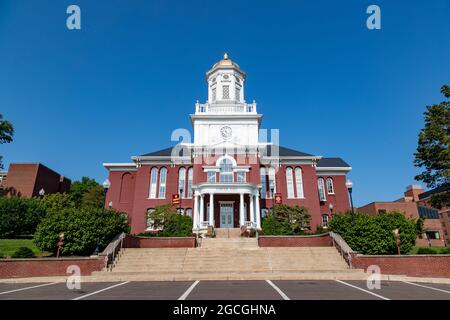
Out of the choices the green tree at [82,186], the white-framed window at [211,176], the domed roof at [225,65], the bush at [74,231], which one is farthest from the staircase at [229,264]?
the green tree at [82,186]

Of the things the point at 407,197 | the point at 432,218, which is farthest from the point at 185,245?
the point at 407,197

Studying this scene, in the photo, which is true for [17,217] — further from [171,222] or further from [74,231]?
[74,231]

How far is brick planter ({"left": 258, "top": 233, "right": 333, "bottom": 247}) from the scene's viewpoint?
2003cm

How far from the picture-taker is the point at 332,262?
1653 centimetres

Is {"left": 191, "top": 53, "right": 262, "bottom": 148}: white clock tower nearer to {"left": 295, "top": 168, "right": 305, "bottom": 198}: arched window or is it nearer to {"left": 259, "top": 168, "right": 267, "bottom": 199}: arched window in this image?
{"left": 259, "top": 168, "right": 267, "bottom": 199}: arched window

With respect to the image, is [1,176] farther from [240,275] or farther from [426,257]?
[426,257]

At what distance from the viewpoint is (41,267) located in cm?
1423

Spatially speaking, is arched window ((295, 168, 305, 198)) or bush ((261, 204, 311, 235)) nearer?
bush ((261, 204, 311, 235))

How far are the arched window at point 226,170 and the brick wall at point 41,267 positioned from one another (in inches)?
705

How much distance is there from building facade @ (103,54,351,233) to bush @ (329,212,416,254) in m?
11.1

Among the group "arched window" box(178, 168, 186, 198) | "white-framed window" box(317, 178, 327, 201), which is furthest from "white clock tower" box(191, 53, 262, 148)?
"white-framed window" box(317, 178, 327, 201)

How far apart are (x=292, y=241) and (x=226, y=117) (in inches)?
737

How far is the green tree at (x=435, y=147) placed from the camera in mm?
20312

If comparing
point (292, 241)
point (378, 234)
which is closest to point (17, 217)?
point (292, 241)
